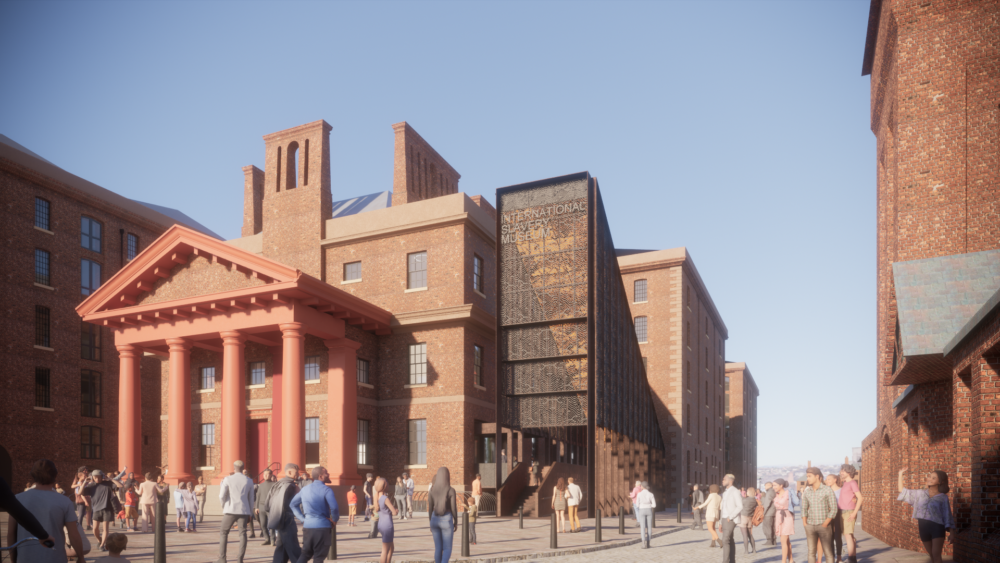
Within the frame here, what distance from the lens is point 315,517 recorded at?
9.59 m

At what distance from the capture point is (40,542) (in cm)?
581

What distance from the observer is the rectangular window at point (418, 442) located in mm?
32125

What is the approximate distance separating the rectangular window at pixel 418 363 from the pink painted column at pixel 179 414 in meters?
8.60

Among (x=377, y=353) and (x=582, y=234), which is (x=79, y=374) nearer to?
(x=377, y=353)

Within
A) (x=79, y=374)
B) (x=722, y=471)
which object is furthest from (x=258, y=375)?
(x=722, y=471)

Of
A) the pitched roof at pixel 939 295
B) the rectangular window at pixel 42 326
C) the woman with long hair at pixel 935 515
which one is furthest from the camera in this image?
the rectangular window at pixel 42 326

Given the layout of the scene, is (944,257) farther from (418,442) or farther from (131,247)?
(131,247)

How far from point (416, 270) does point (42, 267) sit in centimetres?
1771

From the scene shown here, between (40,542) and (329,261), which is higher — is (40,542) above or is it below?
below

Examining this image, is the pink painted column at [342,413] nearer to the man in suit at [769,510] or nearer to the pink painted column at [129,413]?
the pink painted column at [129,413]

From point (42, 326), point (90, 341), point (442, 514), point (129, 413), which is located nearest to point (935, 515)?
point (442, 514)

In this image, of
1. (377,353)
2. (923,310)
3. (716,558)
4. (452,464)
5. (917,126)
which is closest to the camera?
(923,310)

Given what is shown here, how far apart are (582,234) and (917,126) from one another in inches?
534

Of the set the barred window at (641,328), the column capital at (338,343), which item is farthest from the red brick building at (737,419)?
the column capital at (338,343)
